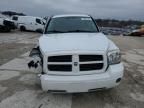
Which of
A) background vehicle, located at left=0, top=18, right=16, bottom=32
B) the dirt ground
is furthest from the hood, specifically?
background vehicle, located at left=0, top=18, right=16, bottom=32

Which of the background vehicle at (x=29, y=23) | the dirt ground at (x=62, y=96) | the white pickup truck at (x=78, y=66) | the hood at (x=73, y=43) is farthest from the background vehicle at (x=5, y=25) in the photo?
the white pickup truck at (x=78, y=66)

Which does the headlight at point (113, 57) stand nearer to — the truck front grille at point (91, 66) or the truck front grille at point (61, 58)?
the truck front grille at point (91, 66)

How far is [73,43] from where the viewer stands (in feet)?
16.3

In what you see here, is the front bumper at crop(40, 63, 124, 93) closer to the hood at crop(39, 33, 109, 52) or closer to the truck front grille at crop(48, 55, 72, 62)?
the truck front grille at crop(48, 55, 72, 62)

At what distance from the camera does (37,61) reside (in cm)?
516

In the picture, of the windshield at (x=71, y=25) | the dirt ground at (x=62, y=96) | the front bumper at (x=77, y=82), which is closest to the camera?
the front bumper at (x=77, y=82)

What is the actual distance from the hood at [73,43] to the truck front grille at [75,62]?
15 centimetres

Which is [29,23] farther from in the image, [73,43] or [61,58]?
[61,58]

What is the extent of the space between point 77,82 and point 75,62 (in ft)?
1.26

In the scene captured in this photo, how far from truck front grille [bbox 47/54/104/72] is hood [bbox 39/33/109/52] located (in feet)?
0.49

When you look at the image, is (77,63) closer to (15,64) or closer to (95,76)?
(95,76)

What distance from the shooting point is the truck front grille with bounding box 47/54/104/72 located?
466 cm

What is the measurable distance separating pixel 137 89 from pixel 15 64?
4.33m

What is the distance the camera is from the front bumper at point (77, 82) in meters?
4.52
